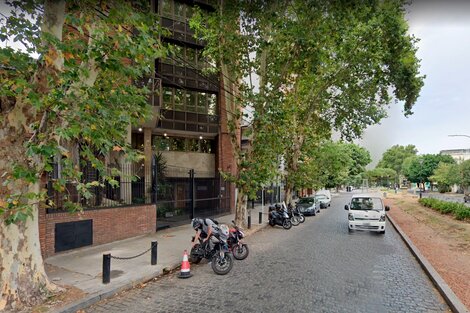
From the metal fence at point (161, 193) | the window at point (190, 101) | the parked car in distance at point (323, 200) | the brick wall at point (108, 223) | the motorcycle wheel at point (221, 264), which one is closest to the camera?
the motorcycle wheel at point (221, 264)

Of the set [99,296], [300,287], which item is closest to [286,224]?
[300,287]

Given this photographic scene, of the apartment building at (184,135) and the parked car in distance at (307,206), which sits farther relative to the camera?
the parked car in distance at (307,206)

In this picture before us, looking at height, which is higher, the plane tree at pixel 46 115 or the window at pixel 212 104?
the window at pixel 212 104

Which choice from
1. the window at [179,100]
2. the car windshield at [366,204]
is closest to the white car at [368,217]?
the car windshield at [366,204]

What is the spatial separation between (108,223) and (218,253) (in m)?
4.78

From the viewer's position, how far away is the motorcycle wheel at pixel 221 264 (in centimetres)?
745

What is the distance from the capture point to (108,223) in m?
10.4

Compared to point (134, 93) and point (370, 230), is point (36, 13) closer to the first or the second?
point (134, 93)

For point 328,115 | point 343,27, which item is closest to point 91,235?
point 343,27

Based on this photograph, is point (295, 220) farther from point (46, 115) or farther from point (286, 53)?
point (46, 115)

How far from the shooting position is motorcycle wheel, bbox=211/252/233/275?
7445 millimetres

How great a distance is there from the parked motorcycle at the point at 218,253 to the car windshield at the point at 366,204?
27.9 feet

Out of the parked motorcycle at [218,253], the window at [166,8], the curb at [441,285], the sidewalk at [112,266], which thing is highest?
the window at [166,8]

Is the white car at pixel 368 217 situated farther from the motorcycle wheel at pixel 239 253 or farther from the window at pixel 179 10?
Result: the window at pixel 179 10
